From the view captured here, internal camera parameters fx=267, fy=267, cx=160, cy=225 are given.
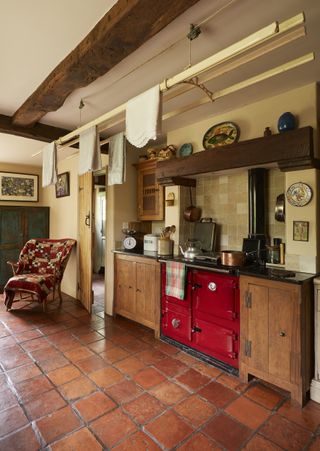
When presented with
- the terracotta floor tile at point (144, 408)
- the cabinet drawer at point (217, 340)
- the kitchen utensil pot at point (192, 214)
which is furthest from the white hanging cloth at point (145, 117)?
the terracotta floor tile at point (144, 408)

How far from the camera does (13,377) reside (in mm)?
2162

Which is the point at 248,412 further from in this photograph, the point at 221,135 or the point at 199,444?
the point at 221,135

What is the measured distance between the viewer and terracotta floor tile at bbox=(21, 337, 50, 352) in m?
2.66

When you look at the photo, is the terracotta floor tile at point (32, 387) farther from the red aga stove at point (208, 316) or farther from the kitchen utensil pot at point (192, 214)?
the kitchen utensil pot at point (192, 214)

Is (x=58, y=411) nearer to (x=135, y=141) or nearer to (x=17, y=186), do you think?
(x=135, y=141)

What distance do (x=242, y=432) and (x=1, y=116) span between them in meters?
3.46

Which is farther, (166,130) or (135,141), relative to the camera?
(166,130)

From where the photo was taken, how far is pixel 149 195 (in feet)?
11.9

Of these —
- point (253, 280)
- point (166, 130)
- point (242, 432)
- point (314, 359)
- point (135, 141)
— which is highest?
point (166, 130)

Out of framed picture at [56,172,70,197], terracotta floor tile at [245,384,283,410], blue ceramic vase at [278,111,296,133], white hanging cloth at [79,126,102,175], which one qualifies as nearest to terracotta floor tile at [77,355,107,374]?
terracotta floor tile at [245,384,283,410]

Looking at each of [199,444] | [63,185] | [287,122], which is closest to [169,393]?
[199,444]

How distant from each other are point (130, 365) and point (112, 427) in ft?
2.34

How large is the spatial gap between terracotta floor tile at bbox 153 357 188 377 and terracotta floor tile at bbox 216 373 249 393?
31 cm

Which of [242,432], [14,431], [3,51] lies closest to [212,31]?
[3,51]
